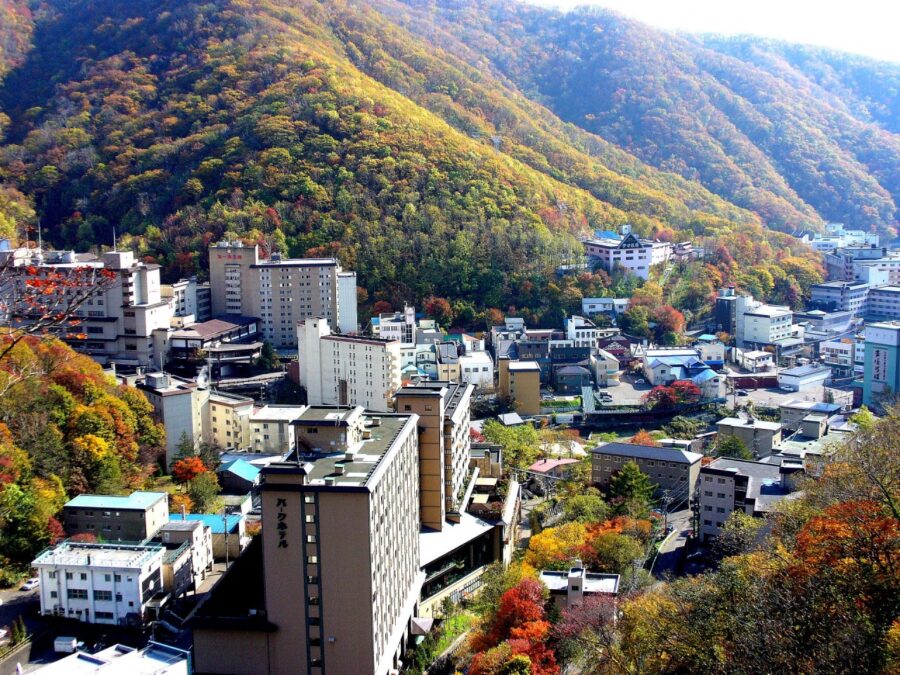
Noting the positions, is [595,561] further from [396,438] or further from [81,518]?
[81,518]

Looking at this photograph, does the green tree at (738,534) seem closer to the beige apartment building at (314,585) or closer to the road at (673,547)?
the road at (673,547)

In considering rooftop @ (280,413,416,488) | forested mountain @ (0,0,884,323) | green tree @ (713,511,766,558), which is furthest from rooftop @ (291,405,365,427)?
forested mountain @ (0,0,884,323)

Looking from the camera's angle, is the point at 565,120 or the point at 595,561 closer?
the point at 595,561

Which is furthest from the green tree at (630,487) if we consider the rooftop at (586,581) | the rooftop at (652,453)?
the rooftop at (586,581)

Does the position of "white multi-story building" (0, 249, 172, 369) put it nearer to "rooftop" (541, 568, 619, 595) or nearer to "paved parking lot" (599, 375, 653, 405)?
"paved parking lot" (599, 375, 653, 405)

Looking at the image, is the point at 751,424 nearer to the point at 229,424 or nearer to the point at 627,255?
the point at 229,424

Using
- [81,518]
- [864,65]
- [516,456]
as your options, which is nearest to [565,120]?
[864,65]
